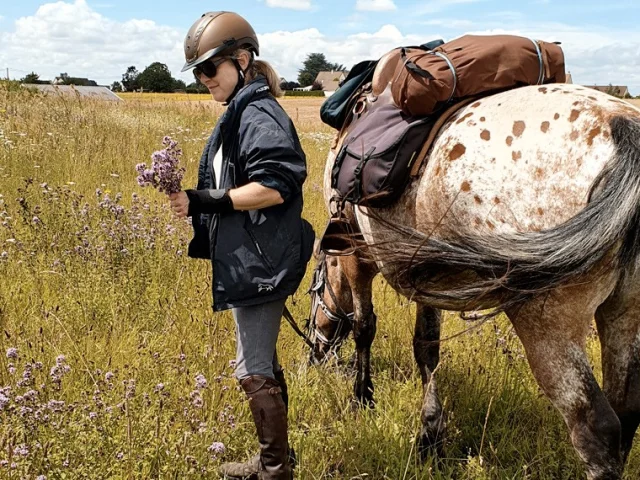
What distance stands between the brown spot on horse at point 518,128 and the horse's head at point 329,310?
6.44 feet

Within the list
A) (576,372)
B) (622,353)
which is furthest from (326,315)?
(576,372)

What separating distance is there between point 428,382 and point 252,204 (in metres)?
1.85

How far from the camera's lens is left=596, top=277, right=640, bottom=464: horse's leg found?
2.20m

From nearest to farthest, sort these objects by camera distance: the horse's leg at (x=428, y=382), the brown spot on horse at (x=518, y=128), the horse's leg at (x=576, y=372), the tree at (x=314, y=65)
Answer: the horse's leg at (x=576, y=372), the brown spot on horse at (x=518, y=128), the horse's leg at (x=428, y=382), the tree at (x=314, y=65)

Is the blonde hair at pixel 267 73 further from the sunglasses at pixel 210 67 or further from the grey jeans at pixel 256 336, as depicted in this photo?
the grey jeans at pixel 256 336

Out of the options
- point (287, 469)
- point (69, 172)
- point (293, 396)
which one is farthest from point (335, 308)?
point (69, 172)

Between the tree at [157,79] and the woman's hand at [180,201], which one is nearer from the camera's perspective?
the woman's hand at [180,201]

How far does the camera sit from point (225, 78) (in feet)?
7.87

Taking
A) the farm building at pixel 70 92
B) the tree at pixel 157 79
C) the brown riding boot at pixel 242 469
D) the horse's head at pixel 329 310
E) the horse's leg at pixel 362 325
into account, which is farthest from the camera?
the tree at pixel 157 79

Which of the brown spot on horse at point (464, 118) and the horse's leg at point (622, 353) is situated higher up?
the brown spot on horse at point (464, 118)

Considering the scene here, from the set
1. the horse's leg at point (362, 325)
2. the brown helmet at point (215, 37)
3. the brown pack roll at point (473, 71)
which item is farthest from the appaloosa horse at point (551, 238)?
the horse's leg at point (362, 325)

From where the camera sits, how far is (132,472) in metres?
2.25

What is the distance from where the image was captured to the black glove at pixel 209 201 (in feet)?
7.21

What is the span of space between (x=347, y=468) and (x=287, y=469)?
488 millimetres
